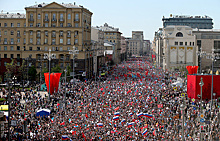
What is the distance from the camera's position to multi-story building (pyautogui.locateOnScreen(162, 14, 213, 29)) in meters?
176

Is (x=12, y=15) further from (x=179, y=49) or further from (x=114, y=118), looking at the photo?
(x=114, y=118)

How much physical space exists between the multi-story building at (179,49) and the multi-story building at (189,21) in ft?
206

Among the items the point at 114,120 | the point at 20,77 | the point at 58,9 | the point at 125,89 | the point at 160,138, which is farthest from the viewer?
the point at 58,9

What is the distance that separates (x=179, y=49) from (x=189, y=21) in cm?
6870

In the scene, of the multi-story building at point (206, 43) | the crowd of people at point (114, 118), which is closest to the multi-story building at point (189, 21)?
the multi-story building at point (206, 43)

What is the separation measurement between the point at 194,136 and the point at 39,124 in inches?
524

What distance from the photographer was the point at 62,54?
8356 centimetres

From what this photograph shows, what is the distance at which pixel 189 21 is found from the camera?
177m

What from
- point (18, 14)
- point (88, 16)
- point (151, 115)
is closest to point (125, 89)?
point (151, 115)

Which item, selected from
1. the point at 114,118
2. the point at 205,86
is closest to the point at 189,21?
the point at 205,86

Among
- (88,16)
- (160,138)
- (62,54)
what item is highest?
(88,16)

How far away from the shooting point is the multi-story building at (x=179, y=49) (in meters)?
111

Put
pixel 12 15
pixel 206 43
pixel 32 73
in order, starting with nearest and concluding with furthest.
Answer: pixel 32 73 → pixel 12 15 → pixel 206 43

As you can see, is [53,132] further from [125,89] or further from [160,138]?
[125,89]
